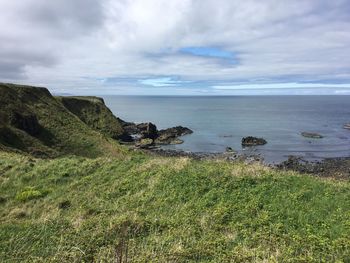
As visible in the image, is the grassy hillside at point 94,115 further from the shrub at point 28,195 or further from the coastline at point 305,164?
the shrub at point 28,195

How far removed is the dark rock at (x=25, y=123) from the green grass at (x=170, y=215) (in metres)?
35.7

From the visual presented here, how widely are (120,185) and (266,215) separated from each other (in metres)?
8.07

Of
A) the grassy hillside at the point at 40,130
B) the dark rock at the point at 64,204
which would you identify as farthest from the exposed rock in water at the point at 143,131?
the dark rock at the point at 64,204

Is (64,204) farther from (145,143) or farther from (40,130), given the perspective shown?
(145,143)

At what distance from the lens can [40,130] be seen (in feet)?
192

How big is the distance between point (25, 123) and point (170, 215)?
48203 millimetres

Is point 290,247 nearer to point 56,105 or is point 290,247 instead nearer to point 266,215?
point 266,215

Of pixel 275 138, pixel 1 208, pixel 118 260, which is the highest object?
pixel 118 260

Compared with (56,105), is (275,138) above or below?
below

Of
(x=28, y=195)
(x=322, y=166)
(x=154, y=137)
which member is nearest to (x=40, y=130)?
(x=154, y=137)

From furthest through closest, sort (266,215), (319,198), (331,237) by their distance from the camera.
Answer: (319,198)
(266,215)
(331,237)

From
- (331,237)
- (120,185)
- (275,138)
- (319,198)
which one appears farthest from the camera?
(275,138)

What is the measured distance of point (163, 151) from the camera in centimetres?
7394

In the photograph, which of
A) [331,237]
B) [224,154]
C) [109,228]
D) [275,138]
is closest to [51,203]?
[109,228]
